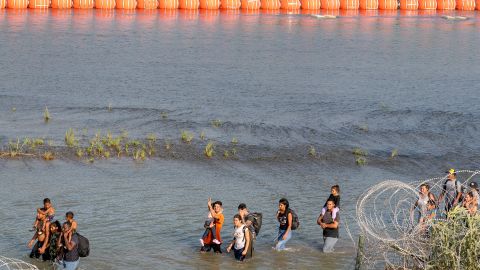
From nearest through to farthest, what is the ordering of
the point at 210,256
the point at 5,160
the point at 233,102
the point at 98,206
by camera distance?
the point at 210,256
the point at 98,206
the point at 5,160
the point at 233,102

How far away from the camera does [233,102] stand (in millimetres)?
32750

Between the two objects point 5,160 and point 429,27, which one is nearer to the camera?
point 5,160

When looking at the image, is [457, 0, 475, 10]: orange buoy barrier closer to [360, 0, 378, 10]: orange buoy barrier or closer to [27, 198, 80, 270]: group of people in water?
[360, 0, 378, 10]: orange buoy barrier

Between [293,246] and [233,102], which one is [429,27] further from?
[293,246]

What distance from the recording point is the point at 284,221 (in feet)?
54.3

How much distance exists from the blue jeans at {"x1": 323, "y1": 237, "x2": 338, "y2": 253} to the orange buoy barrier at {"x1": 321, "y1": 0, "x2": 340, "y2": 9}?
50977mm

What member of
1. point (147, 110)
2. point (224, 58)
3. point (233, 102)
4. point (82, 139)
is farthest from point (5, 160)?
point (224, 58)

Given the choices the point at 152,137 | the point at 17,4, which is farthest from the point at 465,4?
the point at 152,137

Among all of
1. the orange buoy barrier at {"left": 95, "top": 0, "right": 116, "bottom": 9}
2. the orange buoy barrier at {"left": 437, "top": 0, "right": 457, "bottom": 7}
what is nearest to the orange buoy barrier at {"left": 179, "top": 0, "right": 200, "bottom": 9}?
the orange buoy barrier at {"left": 95, "top": 0, "right": 116, "bottom": 9}

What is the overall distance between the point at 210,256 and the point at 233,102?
1637cm

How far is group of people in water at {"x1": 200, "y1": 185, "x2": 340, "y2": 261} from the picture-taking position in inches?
632

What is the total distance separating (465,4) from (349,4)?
952 cm

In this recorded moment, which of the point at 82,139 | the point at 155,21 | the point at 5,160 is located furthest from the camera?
the point at 155,21

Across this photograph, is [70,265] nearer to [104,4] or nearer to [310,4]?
[104,4]
